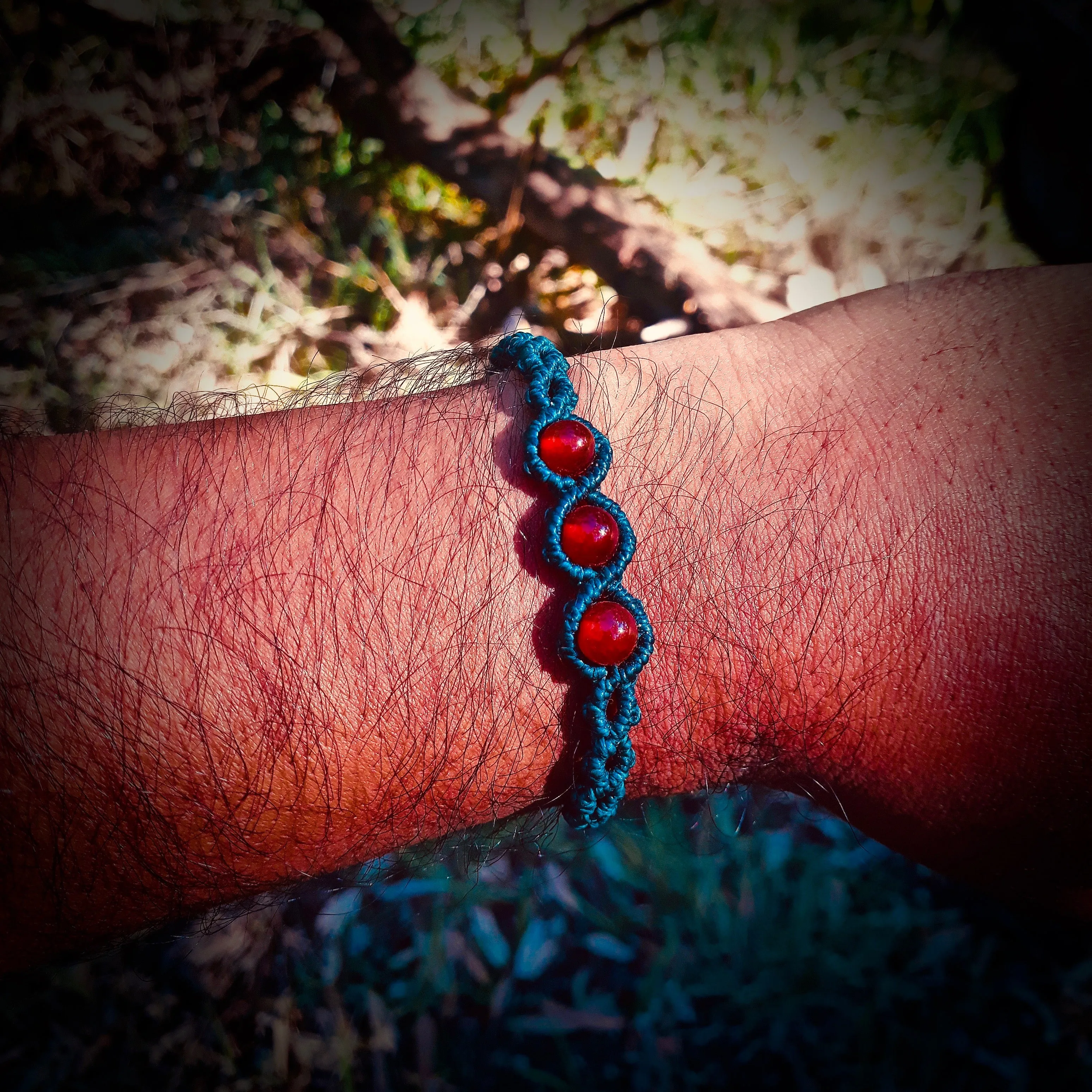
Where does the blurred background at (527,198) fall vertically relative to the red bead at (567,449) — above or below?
above

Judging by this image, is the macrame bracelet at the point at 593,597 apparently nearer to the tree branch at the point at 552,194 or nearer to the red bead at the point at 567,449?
the red bead at the point at 567,449

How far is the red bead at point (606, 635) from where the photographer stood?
0.80 m

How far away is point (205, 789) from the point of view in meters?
0.82

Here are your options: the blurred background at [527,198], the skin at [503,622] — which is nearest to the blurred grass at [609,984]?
the blurred background at [527,198]

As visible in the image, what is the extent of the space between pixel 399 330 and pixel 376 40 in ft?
2.24

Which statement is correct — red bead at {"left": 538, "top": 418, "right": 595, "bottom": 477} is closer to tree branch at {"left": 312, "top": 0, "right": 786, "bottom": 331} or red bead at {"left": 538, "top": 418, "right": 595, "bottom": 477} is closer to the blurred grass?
the blurred grass

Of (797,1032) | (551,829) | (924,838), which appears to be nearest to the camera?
(924,838)

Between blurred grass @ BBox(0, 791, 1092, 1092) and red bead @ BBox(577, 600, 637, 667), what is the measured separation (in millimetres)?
587

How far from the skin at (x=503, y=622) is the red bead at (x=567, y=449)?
0.16 feet

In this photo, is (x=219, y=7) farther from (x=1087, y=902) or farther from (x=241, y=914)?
(x=1087, y=902)

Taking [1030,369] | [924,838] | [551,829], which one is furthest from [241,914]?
[1030,369]

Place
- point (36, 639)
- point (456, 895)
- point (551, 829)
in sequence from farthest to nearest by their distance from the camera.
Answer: point (456, 895) → point (551, 829) → point (36, 639)

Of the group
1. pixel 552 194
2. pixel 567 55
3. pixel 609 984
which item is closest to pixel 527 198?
pixel 552 194

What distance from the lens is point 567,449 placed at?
2.73ft
